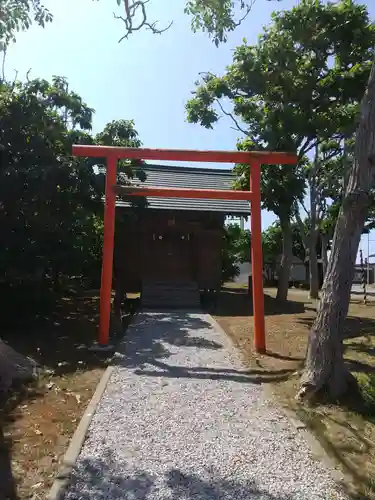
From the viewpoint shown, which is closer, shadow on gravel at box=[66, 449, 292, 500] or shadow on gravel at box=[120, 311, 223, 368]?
shadow on gravel at box=[66, 449, 292, 500]

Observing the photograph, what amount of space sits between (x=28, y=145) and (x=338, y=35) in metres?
7.62

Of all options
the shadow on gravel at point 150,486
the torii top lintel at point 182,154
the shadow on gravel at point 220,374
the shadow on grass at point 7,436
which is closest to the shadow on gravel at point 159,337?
the shadow on gravel at point 220,374

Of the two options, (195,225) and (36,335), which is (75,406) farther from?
(195,225)

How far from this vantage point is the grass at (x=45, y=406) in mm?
3682

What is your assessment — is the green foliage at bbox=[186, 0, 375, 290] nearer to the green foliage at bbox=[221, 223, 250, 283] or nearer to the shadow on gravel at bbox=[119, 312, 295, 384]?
the shadow on gravel at bbox=[119, 312, 295, 384]

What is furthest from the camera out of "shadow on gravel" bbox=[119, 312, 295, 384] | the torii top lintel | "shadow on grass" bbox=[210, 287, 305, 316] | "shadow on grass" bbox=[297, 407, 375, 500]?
"shadow on grass" bbox=[210, 287, 305, 316]

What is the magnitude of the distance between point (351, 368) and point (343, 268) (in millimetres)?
2003

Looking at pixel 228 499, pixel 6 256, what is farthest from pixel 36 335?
pixel 228 499

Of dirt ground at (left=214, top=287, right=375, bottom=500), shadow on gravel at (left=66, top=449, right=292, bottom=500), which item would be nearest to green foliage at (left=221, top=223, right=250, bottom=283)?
dirt ground at (left=214, top=287, right=375, bottom=500)

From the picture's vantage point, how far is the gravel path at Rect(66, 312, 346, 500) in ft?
11.1

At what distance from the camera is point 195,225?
1608cm

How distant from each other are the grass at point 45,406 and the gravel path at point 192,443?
339 millimetres

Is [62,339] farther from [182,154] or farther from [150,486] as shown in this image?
[150,486]

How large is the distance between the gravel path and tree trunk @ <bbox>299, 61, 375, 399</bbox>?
2.69ft
